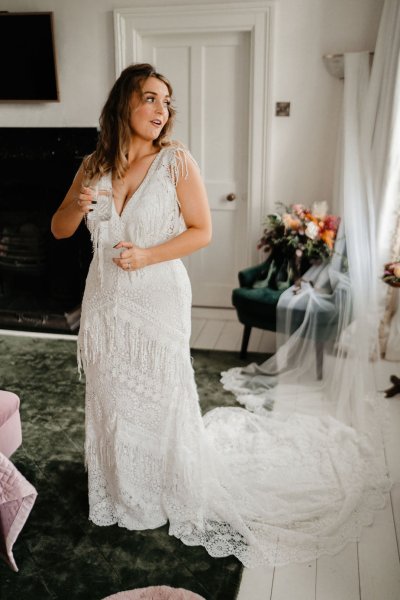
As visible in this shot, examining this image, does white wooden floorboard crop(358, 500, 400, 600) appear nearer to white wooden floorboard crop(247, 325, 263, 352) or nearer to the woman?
the woman

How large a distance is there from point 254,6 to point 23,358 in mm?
2969

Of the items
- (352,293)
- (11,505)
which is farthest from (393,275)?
(11,505)

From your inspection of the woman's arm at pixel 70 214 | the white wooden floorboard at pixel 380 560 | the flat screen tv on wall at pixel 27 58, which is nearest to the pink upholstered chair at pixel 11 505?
the woman's arm at pixel 70 214

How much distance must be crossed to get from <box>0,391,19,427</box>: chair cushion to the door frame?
2549mm

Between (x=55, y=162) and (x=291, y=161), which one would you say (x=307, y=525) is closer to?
(x=291, y=161)

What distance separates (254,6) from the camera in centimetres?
435

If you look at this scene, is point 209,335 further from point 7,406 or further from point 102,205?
point 102,205

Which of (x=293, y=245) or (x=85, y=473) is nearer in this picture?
(x=85, y=473)

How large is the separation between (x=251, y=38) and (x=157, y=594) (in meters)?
3.80

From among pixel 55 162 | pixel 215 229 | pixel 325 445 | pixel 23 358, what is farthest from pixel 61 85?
pixel 325 445

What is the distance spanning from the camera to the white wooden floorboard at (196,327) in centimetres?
461

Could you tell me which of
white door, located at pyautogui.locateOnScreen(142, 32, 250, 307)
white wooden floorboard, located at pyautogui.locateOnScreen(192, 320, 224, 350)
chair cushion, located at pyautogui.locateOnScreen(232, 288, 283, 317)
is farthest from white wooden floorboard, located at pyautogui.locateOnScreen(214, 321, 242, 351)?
chair cushion, located at pyautogui.locateOnScreen(232, 288, 283, 317)

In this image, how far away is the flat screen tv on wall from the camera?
15.4 feet

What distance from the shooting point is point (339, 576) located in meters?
2.17
